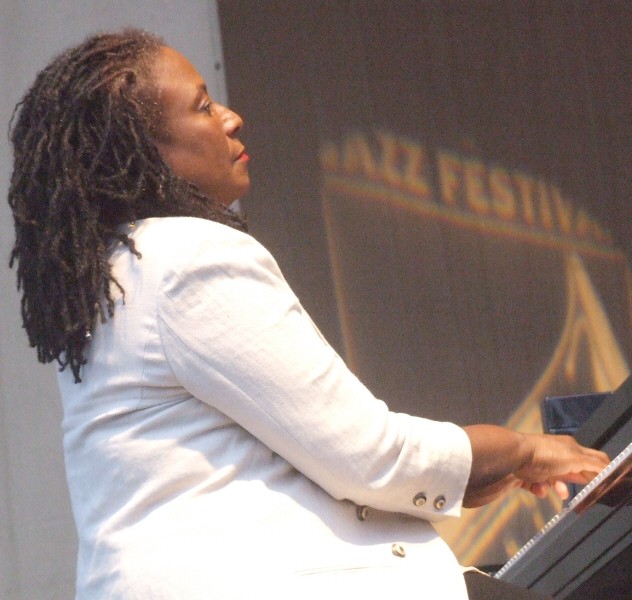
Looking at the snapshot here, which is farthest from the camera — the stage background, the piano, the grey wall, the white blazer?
the stage background

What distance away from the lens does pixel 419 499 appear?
3.93 feet

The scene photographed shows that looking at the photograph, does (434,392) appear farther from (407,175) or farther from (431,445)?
(431,445)

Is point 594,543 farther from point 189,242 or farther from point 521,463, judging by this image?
point 189,242

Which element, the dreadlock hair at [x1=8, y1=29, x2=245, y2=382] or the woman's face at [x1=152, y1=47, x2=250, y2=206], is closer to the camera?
the dreadlock hair at [x1=8, y1=29, x2=245, y2=382]

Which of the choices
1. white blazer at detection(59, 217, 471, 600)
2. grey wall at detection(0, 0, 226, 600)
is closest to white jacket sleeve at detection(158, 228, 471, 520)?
white blazer at detection(59, 217, 471, 600)

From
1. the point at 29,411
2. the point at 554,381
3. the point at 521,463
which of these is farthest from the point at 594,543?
the point at 554,381

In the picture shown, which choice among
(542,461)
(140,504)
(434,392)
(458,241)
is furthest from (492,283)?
(140,504)

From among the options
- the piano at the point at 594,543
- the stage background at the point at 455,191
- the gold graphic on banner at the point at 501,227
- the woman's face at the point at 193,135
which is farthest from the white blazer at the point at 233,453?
the gold graphic on banner at the point at 501,227

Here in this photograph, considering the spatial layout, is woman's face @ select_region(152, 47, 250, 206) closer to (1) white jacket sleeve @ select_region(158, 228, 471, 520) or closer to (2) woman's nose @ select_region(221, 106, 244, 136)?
(2) woman's nose @ select_region(221, 106, 244, 136)

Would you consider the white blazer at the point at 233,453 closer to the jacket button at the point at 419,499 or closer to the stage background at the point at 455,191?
the jacket button at the point at 419,499

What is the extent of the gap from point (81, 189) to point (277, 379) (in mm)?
305

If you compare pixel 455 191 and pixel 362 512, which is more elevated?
pixel 362 512

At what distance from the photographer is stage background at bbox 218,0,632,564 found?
4168 millimetres

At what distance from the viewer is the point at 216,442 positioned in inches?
45.6
